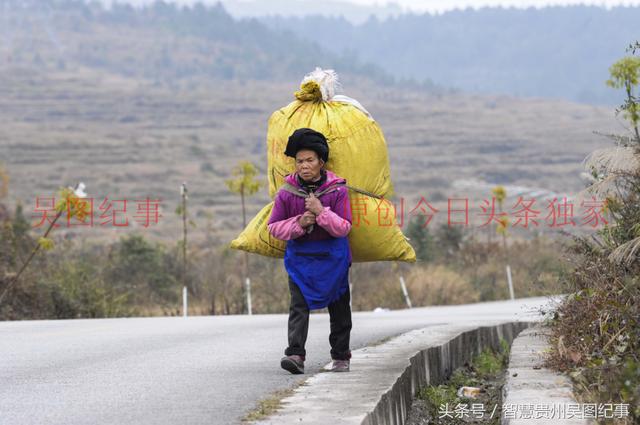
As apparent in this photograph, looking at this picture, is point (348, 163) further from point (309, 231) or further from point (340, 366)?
point (340, 366)

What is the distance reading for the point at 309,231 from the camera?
7.97 metres

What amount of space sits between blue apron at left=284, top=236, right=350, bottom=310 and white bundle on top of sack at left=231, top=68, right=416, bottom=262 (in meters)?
0.39

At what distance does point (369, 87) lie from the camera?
18512 centimetres

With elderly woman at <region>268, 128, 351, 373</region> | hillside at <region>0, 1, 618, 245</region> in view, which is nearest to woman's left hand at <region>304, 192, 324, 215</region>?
elderly woman at <region>268, 128, 351, 373</region>

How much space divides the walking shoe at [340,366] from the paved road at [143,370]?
0.92 ft

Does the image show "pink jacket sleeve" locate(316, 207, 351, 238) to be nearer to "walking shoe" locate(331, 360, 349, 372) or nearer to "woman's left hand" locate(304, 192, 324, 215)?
"woman's left hand" locate(304, 192, 324, 215)

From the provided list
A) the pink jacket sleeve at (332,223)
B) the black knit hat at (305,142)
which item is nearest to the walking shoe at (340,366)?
the pink jacket sleeve at (332,223)

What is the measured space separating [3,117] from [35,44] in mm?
61380

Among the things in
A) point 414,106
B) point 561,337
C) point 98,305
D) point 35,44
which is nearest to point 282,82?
point 414,106

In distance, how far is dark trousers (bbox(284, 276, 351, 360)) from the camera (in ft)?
26.7

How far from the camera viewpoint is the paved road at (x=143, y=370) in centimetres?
657

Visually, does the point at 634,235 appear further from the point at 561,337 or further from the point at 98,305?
the point at 98,305

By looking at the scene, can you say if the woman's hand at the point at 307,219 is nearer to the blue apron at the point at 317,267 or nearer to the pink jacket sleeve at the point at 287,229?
the pink jacket sleeve at the point at 287,229

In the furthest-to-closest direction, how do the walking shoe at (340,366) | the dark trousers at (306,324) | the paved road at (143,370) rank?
the walking shoe at (340,366), the dark trousers at (306,324), the paved road at (143,370)
